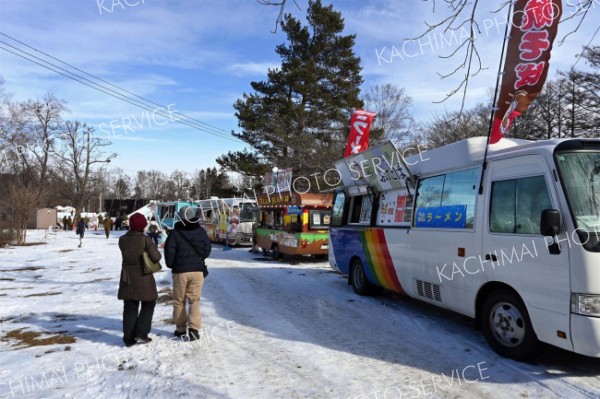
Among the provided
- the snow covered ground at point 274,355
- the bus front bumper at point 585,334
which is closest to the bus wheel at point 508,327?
the snow covered ground at point 274,355

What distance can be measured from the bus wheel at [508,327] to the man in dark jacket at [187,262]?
3.70 metres

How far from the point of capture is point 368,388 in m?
4.27

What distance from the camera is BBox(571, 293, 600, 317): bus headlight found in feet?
13.2

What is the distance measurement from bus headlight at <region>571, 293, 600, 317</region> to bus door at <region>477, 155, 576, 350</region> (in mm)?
86

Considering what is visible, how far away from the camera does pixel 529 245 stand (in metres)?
4.68

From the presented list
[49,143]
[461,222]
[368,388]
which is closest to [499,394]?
[368,388]

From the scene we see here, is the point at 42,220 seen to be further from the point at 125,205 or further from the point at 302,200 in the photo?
the point at 302,200

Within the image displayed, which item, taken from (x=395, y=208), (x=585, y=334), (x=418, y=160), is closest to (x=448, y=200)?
(x=418, y=160)

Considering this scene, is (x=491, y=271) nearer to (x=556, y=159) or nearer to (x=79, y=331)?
(x=556, y=159)

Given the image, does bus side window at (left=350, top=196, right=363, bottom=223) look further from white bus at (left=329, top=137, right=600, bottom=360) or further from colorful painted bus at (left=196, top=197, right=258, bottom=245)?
colorful painted bus at (left=196, top=197, right=258, bottom=245)

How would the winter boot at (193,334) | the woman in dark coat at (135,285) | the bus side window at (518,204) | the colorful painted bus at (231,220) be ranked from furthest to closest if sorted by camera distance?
the colorful painted bus at (231,220), the winter boot at (193,334), the woman in dark coat at (135,285), the bus side window at (518,204)

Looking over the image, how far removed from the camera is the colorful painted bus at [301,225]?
15.0 meters

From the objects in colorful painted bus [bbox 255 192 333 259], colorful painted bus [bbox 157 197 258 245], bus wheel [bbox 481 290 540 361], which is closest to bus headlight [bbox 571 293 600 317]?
bus wheel [bbox 481 290 540 361]

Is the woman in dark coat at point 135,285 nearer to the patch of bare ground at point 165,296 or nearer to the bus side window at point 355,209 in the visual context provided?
the patch of bare ground at point 165,296
